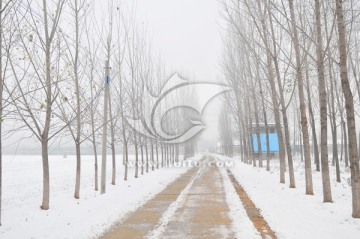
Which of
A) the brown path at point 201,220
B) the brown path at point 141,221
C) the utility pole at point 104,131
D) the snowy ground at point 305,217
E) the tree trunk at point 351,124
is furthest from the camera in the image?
the utility pole at point 104,131

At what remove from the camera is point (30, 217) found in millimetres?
9602

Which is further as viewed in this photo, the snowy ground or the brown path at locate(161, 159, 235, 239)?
the brown path at locate(161, 159, 235, 239)

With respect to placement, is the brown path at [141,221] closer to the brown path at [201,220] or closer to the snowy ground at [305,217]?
the brown path at [201,220]

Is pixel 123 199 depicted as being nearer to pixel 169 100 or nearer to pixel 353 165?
pixel 353 165

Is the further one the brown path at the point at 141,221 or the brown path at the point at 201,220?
the brown path at the point at 141,221

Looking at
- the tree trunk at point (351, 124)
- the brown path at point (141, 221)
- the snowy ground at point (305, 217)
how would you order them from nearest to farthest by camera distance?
the snowy ground at point (305, 217)
the brown path at point (141, 221)
the tree trunk at point (351, 124)

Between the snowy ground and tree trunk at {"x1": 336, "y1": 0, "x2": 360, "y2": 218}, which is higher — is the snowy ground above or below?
below

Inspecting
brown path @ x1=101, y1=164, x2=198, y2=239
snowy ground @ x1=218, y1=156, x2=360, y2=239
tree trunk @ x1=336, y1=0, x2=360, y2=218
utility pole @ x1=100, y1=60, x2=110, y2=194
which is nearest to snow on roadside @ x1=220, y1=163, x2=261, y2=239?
snowy ground @ x1=218, y1=156, x2=360, y2=239

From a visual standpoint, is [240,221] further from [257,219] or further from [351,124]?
[351,124]

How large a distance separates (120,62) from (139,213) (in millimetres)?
12203

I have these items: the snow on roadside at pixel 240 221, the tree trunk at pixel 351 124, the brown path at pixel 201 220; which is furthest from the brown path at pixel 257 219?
the tree trunk at pixel 351 124

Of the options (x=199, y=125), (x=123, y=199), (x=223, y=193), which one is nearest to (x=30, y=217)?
(x=123, y=199)

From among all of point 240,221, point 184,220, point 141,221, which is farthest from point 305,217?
point 141,221

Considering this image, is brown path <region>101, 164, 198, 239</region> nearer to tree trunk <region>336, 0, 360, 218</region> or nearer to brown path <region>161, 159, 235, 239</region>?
brown path <region>161, 159, 235, 239</region>
